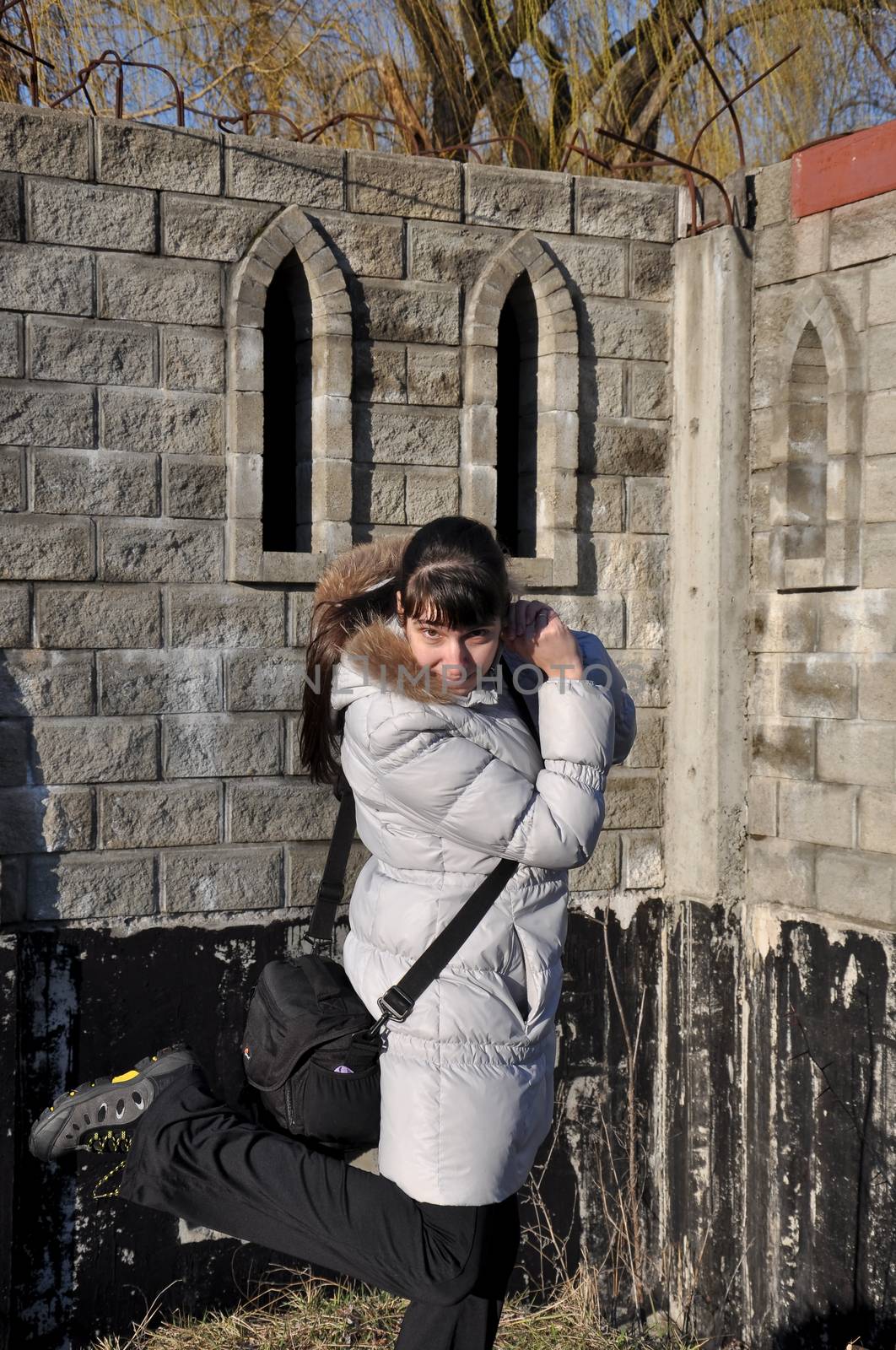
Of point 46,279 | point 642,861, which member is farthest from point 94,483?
point 642,861

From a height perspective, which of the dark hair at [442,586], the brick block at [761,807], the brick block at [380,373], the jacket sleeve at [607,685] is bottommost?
the brick block at [761,807]

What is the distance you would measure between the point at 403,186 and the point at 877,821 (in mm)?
2822

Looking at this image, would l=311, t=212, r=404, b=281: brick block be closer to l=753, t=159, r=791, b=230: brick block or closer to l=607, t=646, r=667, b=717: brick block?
l=753, t=159, r=791, b=230: brick block

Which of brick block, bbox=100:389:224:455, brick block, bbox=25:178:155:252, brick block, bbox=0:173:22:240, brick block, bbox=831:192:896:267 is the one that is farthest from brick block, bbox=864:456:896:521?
brick block, bbox=0:173:22:240

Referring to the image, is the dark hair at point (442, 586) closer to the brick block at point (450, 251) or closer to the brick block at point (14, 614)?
the brick block at point (14, 614)

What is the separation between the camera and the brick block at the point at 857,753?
4.79m

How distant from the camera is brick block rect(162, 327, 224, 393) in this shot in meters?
4.68

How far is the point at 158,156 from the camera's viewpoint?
182 inches

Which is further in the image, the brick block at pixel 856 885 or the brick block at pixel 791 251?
the brick block at pixel 791 251

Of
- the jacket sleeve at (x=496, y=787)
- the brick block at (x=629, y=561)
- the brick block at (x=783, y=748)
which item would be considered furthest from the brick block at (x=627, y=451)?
the jacket sleeve at (x=496, y=787)

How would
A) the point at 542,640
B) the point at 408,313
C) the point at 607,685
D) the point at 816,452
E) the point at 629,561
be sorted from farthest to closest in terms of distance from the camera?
1. the point at 629,561
2. the point at 816,452
3. the point at 408,313
4. the point at 607,685
5. the point at 542,640

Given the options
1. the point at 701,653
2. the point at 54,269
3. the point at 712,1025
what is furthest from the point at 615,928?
the point at 54,269

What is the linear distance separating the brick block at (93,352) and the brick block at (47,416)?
0.05 metres

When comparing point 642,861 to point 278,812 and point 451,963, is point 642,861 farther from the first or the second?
point 451,963
